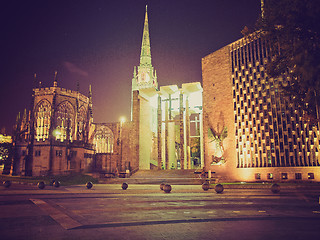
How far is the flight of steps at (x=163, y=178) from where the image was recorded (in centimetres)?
2873

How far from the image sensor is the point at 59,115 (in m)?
44.6

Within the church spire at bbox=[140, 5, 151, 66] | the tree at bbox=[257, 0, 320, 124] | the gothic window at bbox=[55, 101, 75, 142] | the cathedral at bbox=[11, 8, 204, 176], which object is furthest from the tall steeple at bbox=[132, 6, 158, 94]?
the tree at bbox=[257, 0, 320, 124]

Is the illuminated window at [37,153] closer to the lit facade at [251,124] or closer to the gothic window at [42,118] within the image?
the gothic window at [42,118]

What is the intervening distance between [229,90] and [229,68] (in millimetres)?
3175

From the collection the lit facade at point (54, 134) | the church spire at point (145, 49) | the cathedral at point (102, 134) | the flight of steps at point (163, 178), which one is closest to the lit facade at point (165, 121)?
the cathedral at point (102, 134)

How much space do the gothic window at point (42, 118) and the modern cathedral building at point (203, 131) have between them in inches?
6.9

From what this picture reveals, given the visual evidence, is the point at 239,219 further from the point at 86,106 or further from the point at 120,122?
the point at 86,106

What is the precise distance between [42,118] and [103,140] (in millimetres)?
11950

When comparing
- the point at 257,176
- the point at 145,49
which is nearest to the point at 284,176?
the point at 257,176

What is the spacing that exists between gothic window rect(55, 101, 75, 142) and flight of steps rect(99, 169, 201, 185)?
17.4 m

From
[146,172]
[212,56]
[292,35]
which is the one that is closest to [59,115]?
[146,172]

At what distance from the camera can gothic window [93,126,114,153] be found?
4617 centimetres

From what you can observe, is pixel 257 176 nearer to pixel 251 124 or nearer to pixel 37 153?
pixel 251 124

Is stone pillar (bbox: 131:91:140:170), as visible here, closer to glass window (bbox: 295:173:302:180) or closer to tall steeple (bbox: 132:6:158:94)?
glass window (bbox: 295:173:302:180)
